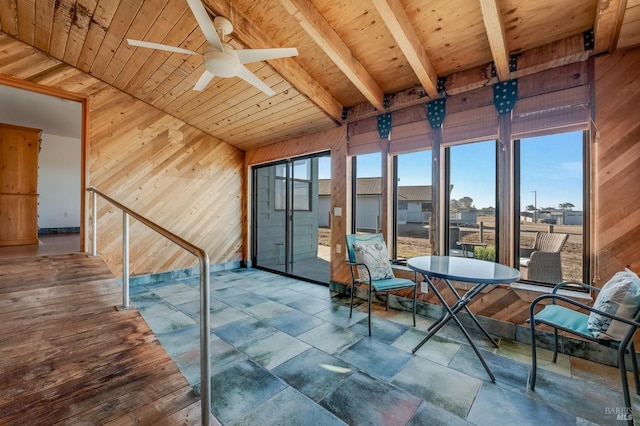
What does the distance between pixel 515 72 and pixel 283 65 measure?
2.35 meters

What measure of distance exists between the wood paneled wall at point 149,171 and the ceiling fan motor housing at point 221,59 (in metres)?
2.98

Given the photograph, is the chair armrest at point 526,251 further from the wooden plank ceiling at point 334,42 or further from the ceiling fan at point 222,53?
the ceiling fan at point 222,53

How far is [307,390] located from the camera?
1.88 m

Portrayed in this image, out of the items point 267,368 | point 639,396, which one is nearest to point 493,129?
point 639,396

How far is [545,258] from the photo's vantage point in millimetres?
2703

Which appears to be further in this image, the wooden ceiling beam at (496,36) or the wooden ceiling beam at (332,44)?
the wooden ceiling beam at (332,44)

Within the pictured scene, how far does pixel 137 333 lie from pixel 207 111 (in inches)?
139

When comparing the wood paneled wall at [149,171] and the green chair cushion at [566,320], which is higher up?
the wood paneled wall at [149,171]

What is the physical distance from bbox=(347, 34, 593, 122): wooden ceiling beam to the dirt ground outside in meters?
1.44

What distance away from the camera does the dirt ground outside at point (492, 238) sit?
2549mm

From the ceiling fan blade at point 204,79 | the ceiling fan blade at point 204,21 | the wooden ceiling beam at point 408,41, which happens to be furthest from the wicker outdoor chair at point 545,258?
the ceiling fan blade at point 204,79

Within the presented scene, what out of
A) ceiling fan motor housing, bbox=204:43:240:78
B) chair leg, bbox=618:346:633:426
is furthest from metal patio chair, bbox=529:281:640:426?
ceiling fan motor housing, bbox=204:43:240:78

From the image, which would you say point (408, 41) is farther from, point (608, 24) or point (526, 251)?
point (526, 251)

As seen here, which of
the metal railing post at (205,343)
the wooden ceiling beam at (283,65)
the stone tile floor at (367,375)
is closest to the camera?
the metal railing post at (205,343)
